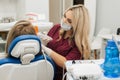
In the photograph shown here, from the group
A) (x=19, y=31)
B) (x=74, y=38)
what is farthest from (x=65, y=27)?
(x=19, y=31)

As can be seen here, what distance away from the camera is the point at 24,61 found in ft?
5.17

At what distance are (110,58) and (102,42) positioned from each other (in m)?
2.04

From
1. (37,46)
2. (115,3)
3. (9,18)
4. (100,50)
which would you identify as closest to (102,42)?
(100,50)

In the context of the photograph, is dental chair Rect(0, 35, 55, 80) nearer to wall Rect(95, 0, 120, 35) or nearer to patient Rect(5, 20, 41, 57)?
patient Rect(5, 20, 41, 57)

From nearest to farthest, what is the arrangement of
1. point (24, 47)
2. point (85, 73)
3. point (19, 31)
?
point (85, 73) → point (24, 47) → point (19, 31)

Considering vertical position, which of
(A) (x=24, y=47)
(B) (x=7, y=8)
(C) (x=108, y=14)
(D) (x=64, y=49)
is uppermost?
(B) (x=7, y=8)

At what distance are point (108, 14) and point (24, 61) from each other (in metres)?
2.48

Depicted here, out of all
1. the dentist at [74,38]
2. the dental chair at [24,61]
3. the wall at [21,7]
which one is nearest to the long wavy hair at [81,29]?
the dentist at [74,38]

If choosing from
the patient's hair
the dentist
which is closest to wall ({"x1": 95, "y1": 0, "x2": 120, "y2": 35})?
the dentist

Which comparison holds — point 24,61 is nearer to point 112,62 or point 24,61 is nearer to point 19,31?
point 19,31

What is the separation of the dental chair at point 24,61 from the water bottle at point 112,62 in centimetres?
52

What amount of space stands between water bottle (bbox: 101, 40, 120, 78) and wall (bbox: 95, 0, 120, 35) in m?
2.31

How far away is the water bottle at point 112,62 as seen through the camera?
1.30 m

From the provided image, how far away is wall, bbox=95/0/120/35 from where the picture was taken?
3557 millimetres
